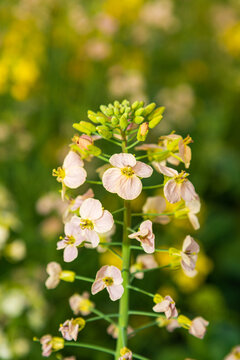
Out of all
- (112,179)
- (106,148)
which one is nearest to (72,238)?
(112,179)

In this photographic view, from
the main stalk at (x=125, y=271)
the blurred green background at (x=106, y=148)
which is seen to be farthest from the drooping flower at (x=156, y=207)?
the blurred green background at (x=106, y=148)

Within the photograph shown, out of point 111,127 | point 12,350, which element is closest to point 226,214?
point 12,350

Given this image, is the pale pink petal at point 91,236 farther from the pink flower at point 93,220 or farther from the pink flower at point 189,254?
the pink flower at point 189,254

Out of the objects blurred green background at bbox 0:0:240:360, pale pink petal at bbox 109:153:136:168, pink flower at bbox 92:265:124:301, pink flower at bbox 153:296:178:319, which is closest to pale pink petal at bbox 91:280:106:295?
pink flower at bbox 92:265:124:301

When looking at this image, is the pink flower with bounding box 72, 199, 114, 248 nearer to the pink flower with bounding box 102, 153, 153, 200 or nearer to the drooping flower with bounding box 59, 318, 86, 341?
the pink flower with bounding box 102, 153, 153, 200

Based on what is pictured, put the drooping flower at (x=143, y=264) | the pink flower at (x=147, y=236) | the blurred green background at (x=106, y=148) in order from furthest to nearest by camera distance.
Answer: the blurred green background at (x=106, y=148)
the drooping flower at (x=143, y=264)
the pink flower at (x=147, y=236)

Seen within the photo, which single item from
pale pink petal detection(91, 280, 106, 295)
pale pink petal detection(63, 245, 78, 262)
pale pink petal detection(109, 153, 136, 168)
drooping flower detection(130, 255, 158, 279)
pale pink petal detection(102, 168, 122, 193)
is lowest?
pale pink petal detection(91, 280, 106, 295)
